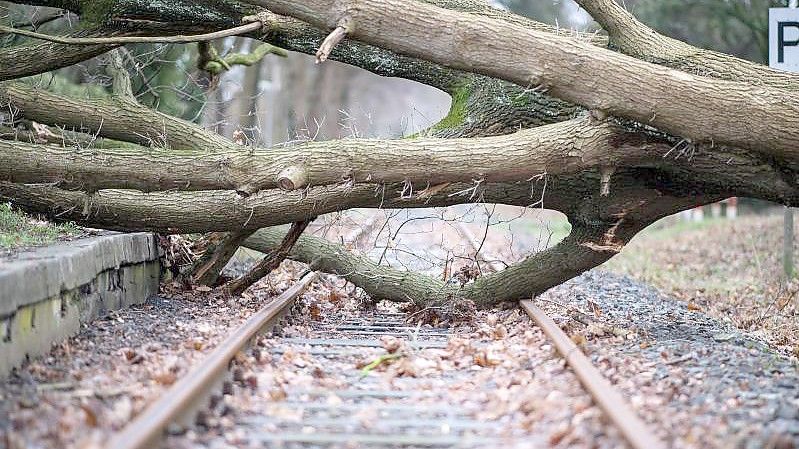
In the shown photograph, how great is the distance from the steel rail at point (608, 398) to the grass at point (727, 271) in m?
2.71

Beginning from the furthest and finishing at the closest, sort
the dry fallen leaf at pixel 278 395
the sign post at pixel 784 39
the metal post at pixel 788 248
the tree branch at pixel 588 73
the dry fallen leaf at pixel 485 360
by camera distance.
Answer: the metal post at pixel 788 248 → the sign post at pixel 784 39 → the tree branch at pixel 588 73 → the dry fallen leaf at pixel 485 360 → the dry fallen leaf at pixel 278 395

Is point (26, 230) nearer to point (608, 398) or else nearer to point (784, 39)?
point (608, 398)

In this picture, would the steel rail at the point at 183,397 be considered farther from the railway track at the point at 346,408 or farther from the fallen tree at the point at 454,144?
the fallen tree at the point at 454,144

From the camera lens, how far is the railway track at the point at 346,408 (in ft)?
15.1

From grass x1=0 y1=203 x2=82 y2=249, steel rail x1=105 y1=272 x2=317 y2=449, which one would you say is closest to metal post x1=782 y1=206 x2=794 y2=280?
steel rail x1=105 y1=272 x2=317 y2=449

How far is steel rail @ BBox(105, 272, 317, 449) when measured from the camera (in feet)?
13.5

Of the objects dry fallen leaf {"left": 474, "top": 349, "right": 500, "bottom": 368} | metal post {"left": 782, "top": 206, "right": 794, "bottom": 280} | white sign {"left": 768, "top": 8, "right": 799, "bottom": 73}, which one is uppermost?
white sign {"left": 768, "top": 8, "right": 799, "bottom": 73}

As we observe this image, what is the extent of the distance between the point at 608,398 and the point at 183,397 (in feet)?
6.88

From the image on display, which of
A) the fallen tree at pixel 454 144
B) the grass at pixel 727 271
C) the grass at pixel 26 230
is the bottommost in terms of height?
the grass at pixel 727 271

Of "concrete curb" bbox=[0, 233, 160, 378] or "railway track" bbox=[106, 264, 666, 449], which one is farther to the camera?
"concrete curb" bbox=[0, 233, 160, 378]

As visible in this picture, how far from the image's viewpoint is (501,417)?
5234 millimetres

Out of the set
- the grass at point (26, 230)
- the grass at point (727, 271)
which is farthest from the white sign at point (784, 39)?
the grass at point (26, 230)

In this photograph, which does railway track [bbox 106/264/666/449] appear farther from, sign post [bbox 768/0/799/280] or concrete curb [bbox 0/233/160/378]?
sign post [bbox 768/0/799/280]

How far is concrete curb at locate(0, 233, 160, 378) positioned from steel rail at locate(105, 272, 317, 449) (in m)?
1.15
